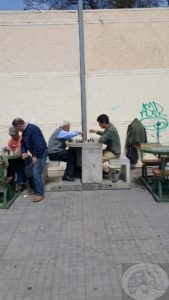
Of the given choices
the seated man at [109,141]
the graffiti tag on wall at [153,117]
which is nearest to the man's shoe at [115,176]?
the seated man at [109,141]

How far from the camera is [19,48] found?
10.2 metres

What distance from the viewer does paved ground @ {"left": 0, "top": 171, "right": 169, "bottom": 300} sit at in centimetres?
428

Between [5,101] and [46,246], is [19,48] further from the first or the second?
[46,246]

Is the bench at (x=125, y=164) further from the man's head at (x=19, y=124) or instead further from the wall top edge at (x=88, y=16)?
the wall top edge at (x=88, y=16)

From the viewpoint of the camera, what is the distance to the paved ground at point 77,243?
428 centimetres

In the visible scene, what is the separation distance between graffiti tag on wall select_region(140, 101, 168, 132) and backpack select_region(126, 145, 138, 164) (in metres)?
0.63

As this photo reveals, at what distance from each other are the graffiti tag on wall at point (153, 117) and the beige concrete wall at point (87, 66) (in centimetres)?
3

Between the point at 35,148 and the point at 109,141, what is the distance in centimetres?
176

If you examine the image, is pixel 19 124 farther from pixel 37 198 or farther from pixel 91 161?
pixel 91 161

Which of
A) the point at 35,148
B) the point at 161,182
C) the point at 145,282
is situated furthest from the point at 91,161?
the point at 145,282

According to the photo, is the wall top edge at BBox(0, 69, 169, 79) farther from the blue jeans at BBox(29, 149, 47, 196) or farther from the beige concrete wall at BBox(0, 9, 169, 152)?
the blue jeans at BBox(29, 149, 47, 196)

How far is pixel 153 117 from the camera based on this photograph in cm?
1060

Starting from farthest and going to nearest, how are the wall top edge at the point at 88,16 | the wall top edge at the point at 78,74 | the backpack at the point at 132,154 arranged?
the backpack at the point at 132,154
the wall top edge at the point at 78,74
the wall top edge at the point at 88,16

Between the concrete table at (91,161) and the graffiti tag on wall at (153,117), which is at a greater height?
the graffiti tag on wall at (153,117)
